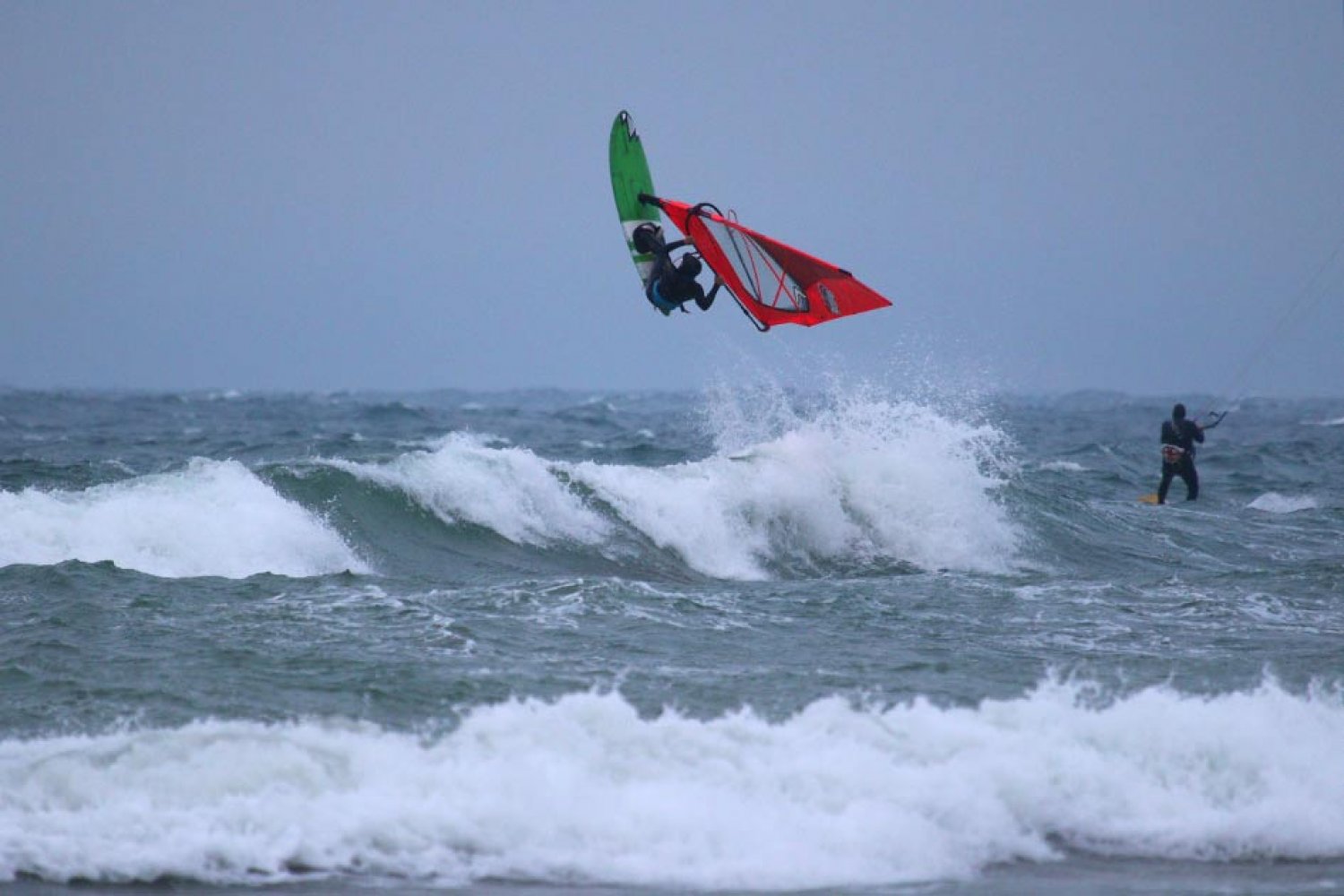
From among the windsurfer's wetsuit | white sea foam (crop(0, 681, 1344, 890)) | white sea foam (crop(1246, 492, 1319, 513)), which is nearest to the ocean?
white sea foam (crop(0, 681, 1344, 890))

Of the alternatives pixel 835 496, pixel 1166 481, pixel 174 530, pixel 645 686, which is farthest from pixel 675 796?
pixel 1166 481

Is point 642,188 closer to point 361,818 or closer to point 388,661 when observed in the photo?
point 388,661

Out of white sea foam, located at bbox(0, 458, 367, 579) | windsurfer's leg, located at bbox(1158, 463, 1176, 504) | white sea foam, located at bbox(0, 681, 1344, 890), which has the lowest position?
white sea foam, located at bbox(0, 681, 1344, 890)

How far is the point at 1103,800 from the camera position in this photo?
22.4ft

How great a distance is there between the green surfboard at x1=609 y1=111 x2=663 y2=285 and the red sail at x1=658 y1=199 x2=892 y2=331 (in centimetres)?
36

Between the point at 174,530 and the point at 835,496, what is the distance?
6533 millimetres

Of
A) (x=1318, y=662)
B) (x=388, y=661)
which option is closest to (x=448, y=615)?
(x=388, y=661)

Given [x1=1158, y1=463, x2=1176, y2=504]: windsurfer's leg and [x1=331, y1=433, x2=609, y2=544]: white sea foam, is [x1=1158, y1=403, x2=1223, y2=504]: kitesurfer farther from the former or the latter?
[x1=331, y1=433, x2=609, y2=544]: white sea foam

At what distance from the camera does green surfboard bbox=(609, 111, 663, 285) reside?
493 inches

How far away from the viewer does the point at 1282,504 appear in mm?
20047

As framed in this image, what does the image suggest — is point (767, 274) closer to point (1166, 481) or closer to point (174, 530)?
point (174, 530)

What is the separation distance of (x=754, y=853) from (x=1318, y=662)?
14.8 ft

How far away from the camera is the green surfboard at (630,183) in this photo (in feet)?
41.1

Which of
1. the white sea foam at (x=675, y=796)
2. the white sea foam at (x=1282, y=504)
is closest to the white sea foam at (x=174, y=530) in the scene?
the white sea foam at (x=675, y=796)
